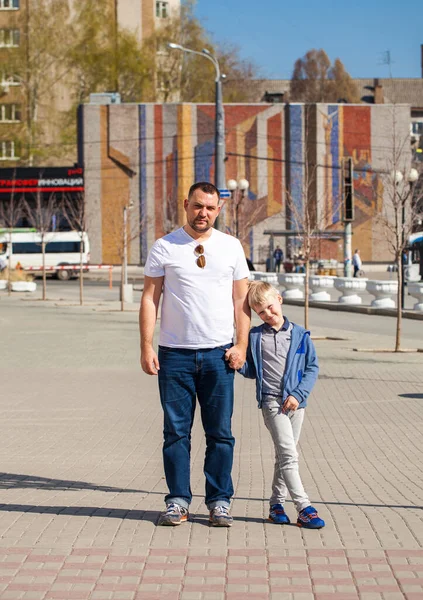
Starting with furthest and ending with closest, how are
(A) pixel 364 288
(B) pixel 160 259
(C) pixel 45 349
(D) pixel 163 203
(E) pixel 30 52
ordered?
(E) pixel 30 52, (D) pixel 163 203, (A) pixel 364 288, (C) pixel 45 349, (B) pixel 160 259

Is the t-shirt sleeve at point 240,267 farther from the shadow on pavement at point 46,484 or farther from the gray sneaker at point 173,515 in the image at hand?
the shadow on pavement at point 46,484

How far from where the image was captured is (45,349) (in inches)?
797

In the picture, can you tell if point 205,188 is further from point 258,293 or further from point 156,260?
point 258,293

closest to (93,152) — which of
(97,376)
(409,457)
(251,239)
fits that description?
(251,239)

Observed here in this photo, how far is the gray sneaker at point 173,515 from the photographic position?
625 centimetres

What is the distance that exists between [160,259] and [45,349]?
1417cm

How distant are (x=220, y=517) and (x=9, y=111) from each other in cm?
7044

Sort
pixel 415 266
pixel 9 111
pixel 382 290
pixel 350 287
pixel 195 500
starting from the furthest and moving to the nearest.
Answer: pixel 9 111, pixel 415 266, pixel 350 287, pixel 382 290, pixel 195 500

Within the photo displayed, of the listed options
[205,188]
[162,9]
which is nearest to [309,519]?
[205,188]

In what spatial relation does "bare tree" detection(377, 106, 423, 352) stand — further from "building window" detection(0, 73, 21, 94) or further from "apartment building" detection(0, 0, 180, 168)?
"building window" detection(0, 73, 21, 94)

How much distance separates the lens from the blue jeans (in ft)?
20.9

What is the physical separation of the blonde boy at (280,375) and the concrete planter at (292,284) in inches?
1302

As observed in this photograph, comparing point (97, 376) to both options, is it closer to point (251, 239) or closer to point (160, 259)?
point (160, 259)

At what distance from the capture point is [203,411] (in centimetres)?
645
